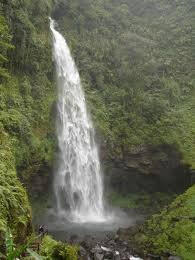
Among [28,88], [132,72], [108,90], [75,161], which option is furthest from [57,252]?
[132,72]

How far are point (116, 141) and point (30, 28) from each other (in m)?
8.42

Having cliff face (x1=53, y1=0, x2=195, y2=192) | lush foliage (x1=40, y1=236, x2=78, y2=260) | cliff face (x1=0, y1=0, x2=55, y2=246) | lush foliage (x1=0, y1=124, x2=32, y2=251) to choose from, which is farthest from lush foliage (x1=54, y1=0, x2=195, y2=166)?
lush foliage (x1=40, y1=236, x2=78, y2=260)

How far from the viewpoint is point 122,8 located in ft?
121

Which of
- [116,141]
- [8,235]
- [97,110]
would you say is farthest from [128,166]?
[8,235]

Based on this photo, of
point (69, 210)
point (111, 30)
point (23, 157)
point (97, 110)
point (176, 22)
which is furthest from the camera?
point (176, 22)

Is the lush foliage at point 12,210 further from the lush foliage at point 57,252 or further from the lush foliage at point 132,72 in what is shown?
the lush foliage at point 132,72

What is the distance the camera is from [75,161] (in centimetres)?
2075

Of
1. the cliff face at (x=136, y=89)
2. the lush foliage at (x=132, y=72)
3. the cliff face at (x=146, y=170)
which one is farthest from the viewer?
the lush foliage at (x=132, y=72)

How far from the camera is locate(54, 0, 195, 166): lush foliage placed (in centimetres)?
2322

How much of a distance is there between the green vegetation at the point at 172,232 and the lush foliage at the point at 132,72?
4.94 metres

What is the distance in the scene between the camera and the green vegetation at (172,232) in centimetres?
1418

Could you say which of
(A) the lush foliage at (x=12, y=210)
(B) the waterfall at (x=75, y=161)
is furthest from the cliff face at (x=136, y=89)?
(A) the lush foliage at (x=12, y=210)

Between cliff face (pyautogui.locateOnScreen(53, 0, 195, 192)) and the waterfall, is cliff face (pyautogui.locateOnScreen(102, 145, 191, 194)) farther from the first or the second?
the waterfall

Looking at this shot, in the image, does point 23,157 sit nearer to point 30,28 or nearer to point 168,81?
point 30,28
